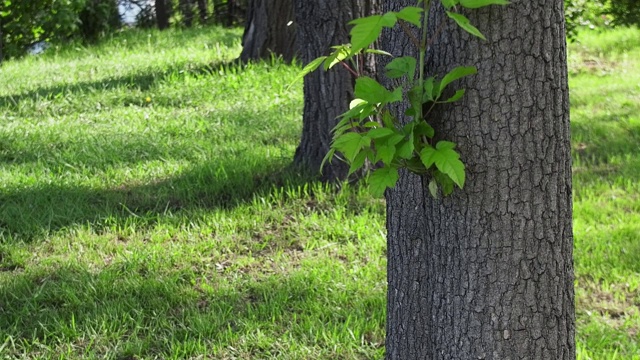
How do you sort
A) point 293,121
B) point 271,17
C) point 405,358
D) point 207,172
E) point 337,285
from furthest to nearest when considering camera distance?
point 271,17 < point 293,121 < point 207,172 < point 337,285 < point 405,358

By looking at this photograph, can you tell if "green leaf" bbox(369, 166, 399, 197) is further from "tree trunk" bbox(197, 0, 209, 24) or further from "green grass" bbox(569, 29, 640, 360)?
"tree trunk" bbox(197, 0, 209, 24)

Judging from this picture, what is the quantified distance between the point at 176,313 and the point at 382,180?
1921 millimetres

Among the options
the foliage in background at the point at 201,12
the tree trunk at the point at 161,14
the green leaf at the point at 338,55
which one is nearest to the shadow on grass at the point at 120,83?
the tree trunk at the point at 161,14

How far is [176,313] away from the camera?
393 centimetres

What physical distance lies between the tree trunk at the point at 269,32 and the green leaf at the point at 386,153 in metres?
6.26

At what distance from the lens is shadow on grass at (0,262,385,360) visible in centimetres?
361

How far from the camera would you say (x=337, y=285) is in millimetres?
4137

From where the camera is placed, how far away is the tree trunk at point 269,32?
8.38 m

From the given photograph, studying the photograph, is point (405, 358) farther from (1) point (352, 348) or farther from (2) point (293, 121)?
(2) point (293, 121)

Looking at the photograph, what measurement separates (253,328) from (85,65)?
20.6 feet

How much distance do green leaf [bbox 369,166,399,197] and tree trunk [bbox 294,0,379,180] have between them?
2.72 metres

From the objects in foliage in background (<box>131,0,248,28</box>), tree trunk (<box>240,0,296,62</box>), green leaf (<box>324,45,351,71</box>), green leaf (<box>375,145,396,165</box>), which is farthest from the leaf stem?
foliage in background (<box>131,0,248,28</box>)

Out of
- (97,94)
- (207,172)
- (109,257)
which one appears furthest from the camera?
(97,94)

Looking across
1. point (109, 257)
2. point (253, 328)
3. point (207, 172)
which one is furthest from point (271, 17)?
point (253, 328)
